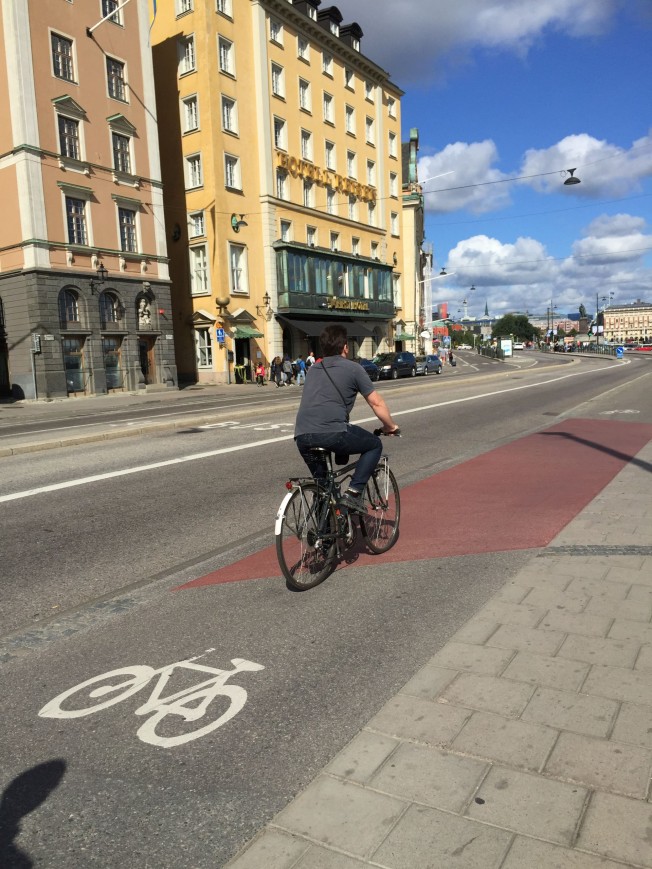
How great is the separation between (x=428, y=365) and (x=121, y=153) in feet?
74.0

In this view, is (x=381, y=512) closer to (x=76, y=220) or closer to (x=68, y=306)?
(x=68, y=306)

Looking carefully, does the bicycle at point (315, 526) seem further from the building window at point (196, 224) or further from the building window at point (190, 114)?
the building window at point (190, 114)

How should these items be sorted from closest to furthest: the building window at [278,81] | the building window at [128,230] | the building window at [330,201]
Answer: the building window at [128,230] → the building window at [278,81] → the building window at [330,201]

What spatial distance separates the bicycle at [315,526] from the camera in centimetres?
461

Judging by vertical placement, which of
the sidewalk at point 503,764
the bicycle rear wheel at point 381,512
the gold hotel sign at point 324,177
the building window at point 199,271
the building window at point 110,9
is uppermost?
the building window at point 110,9

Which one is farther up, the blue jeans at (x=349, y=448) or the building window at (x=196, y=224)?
the building window at (x=196, y=224)

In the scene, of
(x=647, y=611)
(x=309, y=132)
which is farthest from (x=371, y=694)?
(x=309, y=132)

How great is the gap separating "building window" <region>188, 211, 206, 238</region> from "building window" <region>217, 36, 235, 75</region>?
7.69m

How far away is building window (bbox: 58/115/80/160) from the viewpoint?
2735 cm

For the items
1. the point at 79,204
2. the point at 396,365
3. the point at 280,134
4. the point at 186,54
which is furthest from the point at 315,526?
the point at 280,134

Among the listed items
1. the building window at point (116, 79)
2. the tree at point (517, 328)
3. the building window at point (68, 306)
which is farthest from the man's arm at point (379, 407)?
the tree at point (517, 328)

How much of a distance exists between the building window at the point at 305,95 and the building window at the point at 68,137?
62.4 ft

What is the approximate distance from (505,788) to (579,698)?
30.3 inches

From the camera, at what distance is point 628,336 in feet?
596
